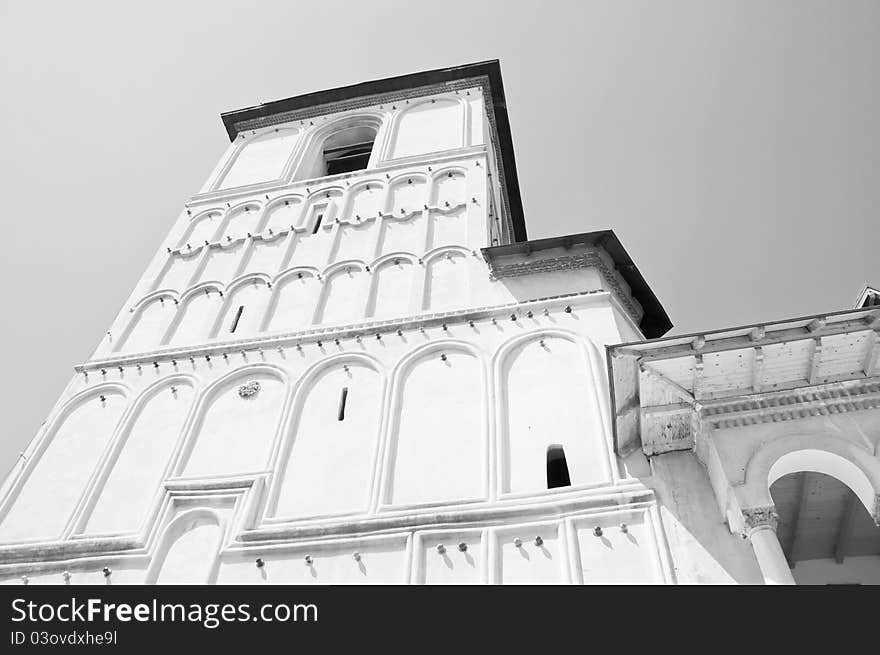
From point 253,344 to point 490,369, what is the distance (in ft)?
9.85

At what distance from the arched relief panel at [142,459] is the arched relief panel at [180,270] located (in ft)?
8.66

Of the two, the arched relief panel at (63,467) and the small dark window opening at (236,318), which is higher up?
the small dark window opening at (236,318)

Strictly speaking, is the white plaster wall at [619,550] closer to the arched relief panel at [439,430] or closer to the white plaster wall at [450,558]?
the white plaster wall at [450,558]

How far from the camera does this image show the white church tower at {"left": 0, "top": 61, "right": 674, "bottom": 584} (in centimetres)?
655

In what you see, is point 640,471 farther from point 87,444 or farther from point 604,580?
point 87,444

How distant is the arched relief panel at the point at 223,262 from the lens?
11461 millimetres

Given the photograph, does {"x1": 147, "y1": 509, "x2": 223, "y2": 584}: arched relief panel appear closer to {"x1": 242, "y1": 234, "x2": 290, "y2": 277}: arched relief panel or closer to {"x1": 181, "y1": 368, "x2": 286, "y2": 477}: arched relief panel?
{"x1": 181, "y1": 368, "x2": 286, "y2": 477}: arched relief panel

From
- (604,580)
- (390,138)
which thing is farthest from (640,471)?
(390,138)

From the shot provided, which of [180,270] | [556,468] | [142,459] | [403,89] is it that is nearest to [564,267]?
[556,468]

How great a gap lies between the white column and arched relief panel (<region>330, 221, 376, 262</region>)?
21.8ft

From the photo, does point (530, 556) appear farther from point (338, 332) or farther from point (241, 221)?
point (241, 221)

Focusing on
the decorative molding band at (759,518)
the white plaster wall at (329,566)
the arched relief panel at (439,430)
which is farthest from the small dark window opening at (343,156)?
the decorative molding band at (759,518)

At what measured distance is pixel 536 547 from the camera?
6.31 m

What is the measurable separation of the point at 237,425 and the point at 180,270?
4324 millimetres
